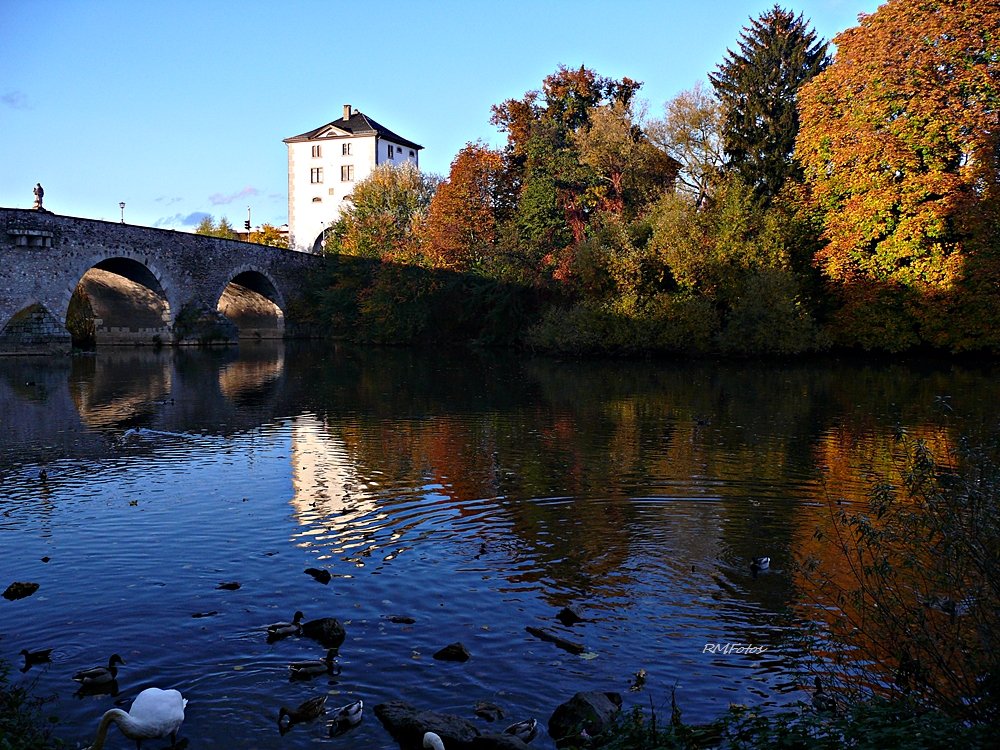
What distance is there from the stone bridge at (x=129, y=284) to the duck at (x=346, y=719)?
42.9 metres

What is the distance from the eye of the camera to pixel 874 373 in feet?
109

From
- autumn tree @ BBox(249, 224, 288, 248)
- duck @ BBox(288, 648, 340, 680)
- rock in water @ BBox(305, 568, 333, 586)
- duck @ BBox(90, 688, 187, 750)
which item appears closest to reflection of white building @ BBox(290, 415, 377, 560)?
rock in water @ BBox(305, 568, 333, 586)

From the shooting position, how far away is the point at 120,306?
55.5 m

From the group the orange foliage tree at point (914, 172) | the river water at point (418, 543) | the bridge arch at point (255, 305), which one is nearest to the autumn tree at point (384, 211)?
the bridge arch at point (255, 305)

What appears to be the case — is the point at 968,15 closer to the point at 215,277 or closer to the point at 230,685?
the point at 230,685

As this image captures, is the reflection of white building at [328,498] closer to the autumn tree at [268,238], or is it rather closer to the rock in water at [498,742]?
the rock in water at [498,742]

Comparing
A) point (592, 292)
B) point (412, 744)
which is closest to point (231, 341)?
point (592, 292)

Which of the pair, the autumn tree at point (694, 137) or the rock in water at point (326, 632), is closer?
the rock in water at point (326, 632)

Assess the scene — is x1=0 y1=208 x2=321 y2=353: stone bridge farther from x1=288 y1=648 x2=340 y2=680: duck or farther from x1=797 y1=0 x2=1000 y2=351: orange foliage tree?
x1=288 y1=648 x2=340 y2=680: duck

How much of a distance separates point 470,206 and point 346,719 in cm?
5296

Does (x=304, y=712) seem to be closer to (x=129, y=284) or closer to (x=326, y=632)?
(x=326, y=632)

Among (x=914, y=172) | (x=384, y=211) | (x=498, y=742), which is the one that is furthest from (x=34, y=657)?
(x=384, y=211)

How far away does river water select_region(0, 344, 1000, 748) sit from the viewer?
689 cm

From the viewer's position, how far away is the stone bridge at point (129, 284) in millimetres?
42719
